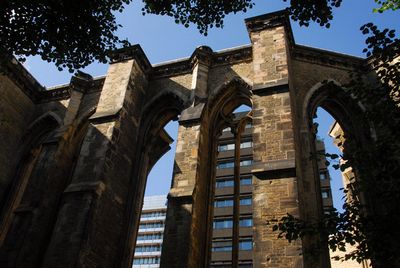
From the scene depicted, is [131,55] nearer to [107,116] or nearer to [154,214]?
[107,116]

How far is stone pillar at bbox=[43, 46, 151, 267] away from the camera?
885 cm

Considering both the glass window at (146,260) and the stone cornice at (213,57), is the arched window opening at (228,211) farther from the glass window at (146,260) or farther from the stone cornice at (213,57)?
the glass window at (146,260)

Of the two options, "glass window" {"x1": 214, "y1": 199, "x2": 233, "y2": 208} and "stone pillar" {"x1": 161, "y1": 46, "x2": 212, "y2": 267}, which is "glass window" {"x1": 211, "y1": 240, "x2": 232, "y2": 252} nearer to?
"glass window" {"x1": 214, "y1": 199, "x2": 233, "y2": 208}

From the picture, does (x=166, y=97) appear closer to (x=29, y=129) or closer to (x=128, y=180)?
(x=128, y=180)

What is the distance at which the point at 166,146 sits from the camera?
13.6 m

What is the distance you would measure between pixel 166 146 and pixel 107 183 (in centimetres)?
386

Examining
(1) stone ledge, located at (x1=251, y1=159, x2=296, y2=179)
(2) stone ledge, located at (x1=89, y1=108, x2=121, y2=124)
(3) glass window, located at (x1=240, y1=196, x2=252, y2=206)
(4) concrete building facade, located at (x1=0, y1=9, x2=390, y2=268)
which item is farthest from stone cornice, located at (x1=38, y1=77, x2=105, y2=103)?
(3) glass window, located at (x1=240, y1=196, x2=252, y2=206)

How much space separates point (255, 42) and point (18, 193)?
8095 millimetres

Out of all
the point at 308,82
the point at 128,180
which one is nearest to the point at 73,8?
the point at 128,180

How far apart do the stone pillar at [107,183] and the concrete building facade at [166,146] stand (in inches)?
1.2

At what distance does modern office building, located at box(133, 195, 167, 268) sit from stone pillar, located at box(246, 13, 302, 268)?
55.7 m

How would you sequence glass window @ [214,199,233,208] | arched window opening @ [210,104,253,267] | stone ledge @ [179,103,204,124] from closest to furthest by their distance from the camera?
stone ledge @ [179,103,204,124] → arched window opening @ [210,104,253,267] → glass window @ [214,199,233,208]

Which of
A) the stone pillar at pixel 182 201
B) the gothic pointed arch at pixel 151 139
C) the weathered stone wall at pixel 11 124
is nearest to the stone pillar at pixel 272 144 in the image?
the stone pillar at pixel 182 201

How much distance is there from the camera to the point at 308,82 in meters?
11.3
